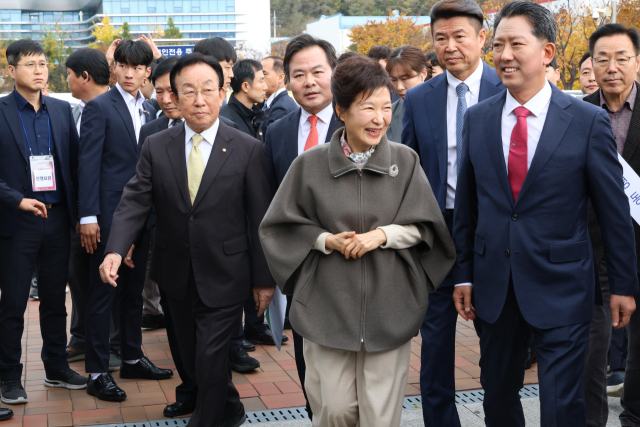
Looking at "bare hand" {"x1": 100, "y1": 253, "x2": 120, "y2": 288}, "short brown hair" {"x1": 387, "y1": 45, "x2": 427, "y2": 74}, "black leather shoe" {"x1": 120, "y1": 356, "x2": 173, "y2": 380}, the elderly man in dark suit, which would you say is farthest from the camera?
"short brown hair" {"x1": 387, "y1": 45, "x2": 427, "y2": 74}

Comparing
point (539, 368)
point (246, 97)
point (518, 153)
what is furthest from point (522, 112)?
point (246, 97)

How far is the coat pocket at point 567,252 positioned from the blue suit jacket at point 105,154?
2.98m

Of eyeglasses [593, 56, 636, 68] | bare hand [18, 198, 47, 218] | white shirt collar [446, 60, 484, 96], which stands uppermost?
eyeglasses [593, 56, 636, 68]

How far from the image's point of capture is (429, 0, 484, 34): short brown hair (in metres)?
3.56

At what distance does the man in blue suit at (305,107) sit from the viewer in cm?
377

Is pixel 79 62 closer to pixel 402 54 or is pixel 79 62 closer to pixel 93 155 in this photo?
pixel 93 155

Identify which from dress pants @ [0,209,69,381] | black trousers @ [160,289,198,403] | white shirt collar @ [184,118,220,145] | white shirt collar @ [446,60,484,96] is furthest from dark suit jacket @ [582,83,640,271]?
dress pants @ [0,209,69,381]

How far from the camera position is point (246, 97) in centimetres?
664

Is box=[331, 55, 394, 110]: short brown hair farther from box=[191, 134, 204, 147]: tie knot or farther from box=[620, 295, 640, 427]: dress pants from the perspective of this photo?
box=[620, 295, 640, 427]: dress pants

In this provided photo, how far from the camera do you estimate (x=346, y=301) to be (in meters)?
2.91

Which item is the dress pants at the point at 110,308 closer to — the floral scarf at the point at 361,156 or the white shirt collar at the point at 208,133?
the white shirt collar at the point at 208,133

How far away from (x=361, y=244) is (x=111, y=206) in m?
2.49

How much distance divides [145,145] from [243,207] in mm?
638

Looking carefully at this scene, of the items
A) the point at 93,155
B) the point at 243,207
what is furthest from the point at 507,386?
the point at 93,155
